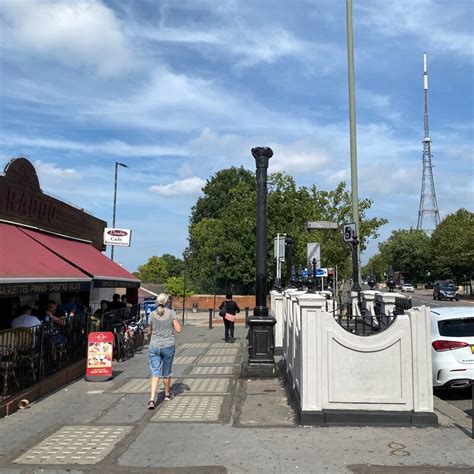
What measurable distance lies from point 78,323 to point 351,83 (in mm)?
9342

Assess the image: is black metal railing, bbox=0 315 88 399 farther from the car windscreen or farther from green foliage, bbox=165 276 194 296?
green foliage, bbox=165 276 194 296

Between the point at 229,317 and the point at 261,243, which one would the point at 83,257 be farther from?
the point at 261,243

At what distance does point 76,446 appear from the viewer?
228 inches

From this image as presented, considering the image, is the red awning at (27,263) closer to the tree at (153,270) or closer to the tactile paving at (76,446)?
the tactile paving at (76,446)

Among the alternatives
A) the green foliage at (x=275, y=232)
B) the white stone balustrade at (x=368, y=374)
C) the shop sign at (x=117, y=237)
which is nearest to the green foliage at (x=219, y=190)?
the green foliage at (x=275, y=232)

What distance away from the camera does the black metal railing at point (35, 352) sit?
24.8ft

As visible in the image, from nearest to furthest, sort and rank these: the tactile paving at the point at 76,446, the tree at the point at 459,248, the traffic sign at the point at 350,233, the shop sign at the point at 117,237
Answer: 1. the tactile paving at the point at 76,446
2. the traffic sign at the point at 350,233
3. the shop sign at the point at 117,237
4. the tree at the point at 459,248

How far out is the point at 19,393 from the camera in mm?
7871

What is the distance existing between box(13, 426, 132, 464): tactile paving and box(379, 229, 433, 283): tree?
279 feet

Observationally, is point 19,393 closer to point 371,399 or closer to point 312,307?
point 312,307

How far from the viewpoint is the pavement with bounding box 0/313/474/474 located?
5.12 m

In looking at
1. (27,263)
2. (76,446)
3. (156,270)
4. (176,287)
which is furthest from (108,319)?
(156,270)

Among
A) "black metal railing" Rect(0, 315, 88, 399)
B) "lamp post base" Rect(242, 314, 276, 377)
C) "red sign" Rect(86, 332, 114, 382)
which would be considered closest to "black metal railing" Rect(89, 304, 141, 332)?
"black metal railing" Rect(0, 315, 88, 399)

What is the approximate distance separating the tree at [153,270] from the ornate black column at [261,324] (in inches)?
2995
